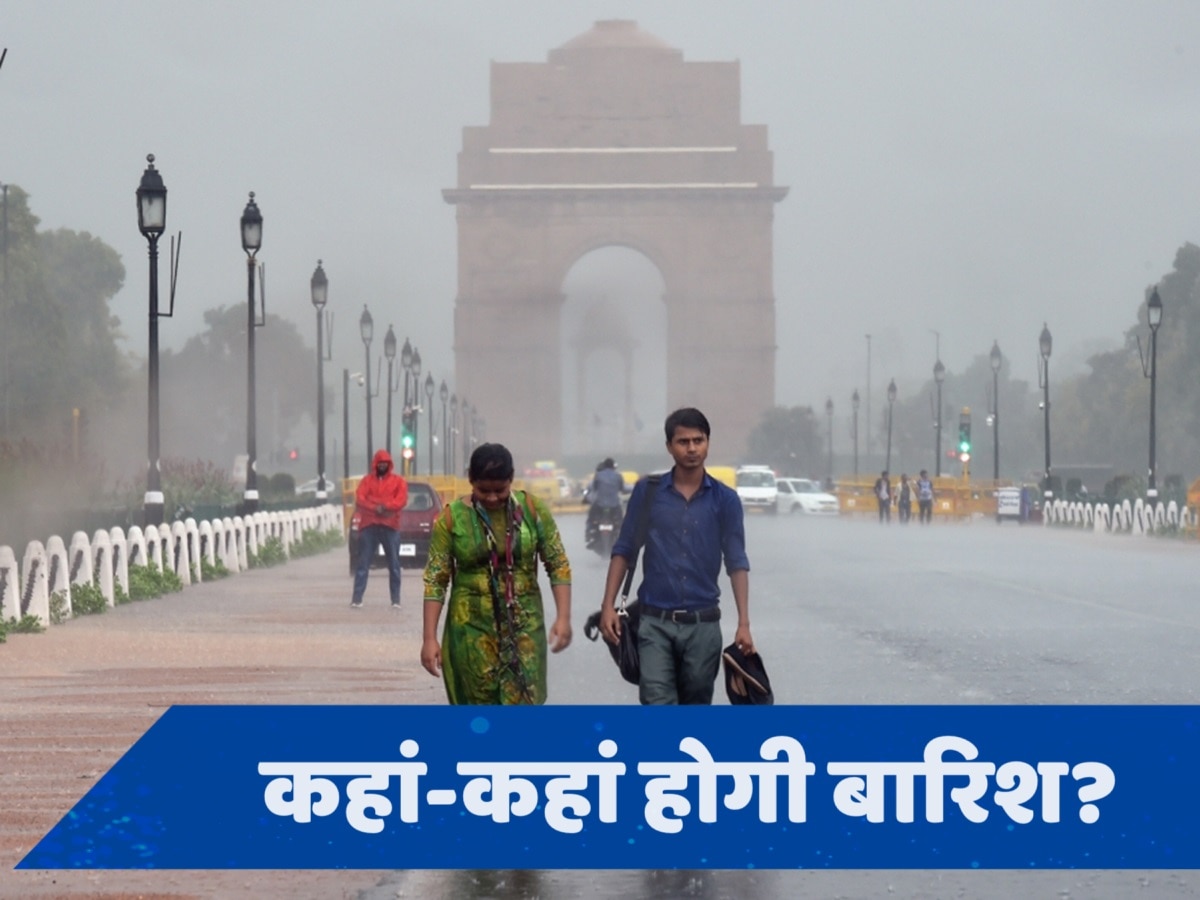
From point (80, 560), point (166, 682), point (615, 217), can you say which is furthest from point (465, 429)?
point (166, 682)

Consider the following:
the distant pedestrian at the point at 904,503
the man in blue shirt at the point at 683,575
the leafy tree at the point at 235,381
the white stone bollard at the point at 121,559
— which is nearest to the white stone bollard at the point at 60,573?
the white stone bollard at the point at 121,559

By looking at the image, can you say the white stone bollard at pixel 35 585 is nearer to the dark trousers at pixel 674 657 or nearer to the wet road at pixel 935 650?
the wet road at pixel 935 650

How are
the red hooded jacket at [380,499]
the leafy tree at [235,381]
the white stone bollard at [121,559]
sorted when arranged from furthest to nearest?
the leafy tree at [235,381], the white stone bollard at [121,559], the red hooded jacket at [380,499]

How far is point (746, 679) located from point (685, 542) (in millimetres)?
686

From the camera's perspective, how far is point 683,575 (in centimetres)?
857

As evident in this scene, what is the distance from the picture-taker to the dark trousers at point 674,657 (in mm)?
8539

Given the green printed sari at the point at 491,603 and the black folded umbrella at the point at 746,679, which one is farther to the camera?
the green printed sari at the point at 491,603

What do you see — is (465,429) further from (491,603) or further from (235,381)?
(491,603)

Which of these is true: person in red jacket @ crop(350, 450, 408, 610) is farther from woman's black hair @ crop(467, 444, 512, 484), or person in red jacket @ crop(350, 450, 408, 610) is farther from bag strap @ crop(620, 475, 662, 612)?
woman's black hair @ crop(467, 444, 512, 484)

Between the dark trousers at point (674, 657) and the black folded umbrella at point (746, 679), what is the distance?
33 cm

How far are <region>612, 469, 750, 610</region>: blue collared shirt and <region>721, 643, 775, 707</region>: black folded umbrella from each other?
1.41 ft

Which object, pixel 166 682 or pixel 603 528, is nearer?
pixel 166 682

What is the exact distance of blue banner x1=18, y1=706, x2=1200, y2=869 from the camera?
22.4ft

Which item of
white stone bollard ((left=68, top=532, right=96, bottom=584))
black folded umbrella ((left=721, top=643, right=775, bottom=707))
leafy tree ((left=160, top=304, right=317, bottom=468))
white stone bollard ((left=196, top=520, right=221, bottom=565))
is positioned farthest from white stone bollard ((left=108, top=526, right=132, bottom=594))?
leafy tree ((left=160, top=304, right=317, bottom=468))
